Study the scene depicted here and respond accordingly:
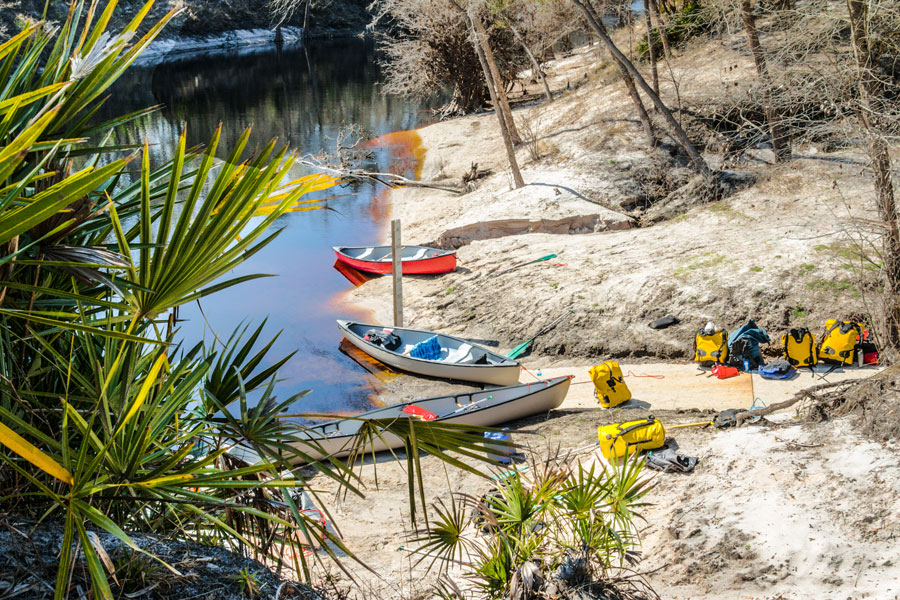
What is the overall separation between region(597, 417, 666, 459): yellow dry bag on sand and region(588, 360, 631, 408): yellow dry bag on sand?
9.38ft

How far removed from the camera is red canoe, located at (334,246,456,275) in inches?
756

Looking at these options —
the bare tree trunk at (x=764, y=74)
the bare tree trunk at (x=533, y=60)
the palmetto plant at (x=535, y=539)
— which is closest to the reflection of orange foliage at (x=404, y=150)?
→ the bare tree trunk at (x=533, y=60)

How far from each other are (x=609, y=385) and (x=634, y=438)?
3.08 m

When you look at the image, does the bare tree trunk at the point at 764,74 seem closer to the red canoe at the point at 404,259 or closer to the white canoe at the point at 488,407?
the white canoe at the point at 488,407

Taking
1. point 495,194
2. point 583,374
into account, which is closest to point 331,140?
point 495,194

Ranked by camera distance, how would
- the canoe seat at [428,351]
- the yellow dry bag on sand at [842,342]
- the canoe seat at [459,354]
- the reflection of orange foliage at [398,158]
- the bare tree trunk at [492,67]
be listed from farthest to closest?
1. the reflection of orange foliage at [398,158]
2. the bare tree trunk at [492,67]
3. the canoe seat at [428,351]
4. the canoe seat at [459,354]
5. the yellow dry bag on sand at [842,342]

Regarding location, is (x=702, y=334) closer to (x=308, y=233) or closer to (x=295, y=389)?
(x=295, y=389)

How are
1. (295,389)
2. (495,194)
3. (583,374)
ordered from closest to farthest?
(583,374)
(295,389)
(495,194)

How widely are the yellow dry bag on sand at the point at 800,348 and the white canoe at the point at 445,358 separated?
451cm

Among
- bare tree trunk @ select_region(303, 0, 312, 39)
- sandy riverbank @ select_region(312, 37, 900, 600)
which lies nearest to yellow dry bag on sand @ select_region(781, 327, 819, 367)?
sandy riverbank @ select_region(312, 37, 900, 600)

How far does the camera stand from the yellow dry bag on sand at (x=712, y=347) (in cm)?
1248

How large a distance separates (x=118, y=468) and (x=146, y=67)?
6073cm

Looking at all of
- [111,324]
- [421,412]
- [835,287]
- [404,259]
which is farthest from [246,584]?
[404,259]

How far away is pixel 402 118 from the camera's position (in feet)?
133
